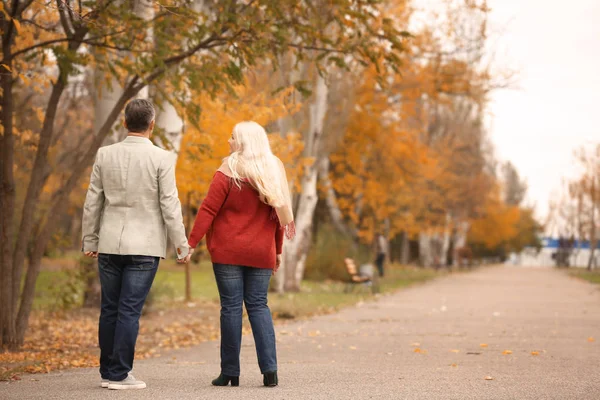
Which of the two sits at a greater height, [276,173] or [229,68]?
[229,68]

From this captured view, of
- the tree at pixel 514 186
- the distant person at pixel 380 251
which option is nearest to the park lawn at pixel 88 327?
the distant person at pixel 380 251

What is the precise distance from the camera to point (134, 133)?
650 centimetres

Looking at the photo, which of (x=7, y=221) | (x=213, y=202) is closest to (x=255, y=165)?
(x=213, y=202)

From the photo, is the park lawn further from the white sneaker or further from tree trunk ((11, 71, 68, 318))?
the white sneaker

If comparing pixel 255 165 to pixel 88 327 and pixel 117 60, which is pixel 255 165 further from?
pixel 88 327

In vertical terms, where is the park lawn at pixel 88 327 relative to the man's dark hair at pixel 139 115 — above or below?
below

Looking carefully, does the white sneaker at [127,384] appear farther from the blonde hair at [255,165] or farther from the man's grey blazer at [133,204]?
the blonde hair at [255,165]

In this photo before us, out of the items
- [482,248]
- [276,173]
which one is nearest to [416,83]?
[276,173]

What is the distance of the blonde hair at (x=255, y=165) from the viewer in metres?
6.56

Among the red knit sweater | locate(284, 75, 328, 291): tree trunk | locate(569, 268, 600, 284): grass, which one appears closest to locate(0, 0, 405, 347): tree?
the red knit sweater

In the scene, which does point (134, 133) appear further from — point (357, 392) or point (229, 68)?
point (229, 68)

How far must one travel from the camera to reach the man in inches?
248

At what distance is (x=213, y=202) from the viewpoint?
21.5 ft

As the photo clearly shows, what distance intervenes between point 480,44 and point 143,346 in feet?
59.1
